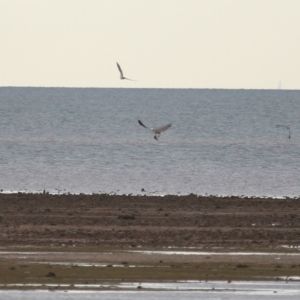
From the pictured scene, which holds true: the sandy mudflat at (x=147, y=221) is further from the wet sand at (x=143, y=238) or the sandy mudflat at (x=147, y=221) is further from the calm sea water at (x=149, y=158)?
the calm sea water at (x=149, y=158)

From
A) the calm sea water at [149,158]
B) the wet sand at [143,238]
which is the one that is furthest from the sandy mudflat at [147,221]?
the calm sea water at [149,158]

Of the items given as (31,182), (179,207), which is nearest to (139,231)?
(179,207)

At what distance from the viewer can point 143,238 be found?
1005 inches

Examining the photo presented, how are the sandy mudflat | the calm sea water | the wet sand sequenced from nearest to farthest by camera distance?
the wet sand, the sandy mudflat, the calm sea water

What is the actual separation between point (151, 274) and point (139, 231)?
20.3ft

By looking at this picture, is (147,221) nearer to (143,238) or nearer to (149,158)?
(143,238)

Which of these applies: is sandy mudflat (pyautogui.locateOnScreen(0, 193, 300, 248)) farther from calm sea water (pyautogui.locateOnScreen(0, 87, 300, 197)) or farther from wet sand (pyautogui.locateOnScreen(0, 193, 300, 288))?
calm sea water (pyautogui.locateOnScreen(0, 87, 300, 197))

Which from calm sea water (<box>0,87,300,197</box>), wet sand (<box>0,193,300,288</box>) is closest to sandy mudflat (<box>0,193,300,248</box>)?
wet sand (<box>0,193,300,288</box>)

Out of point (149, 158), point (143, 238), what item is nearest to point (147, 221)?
point (143, 238)

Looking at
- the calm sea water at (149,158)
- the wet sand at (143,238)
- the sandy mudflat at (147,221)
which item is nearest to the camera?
the wet sand at (143,238)

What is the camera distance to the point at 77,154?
213 ft

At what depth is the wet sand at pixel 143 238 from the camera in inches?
816

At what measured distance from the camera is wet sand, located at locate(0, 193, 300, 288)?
2073 cm

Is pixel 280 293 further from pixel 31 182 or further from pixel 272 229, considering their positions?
pixel 31 182
